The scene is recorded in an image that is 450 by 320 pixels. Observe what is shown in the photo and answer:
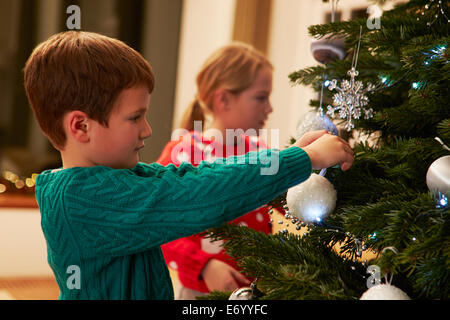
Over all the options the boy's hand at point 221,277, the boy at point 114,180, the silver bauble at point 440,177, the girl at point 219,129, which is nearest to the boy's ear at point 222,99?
the girl at point 219,129

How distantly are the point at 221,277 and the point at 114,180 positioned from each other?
24.4 inches

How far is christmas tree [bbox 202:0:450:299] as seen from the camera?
0.50m

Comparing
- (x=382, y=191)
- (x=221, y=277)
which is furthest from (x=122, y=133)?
(x=221, y=277)

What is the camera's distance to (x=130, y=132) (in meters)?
0.64

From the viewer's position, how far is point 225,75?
1452mm

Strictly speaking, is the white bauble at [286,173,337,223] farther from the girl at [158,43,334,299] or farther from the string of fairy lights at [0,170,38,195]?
the string of fairy lights at [0,170,38,195]

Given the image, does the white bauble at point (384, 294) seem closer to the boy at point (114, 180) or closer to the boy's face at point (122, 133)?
the boy at point (114, 180)

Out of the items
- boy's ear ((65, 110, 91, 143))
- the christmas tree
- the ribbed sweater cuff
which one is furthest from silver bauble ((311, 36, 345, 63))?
boy's ear ((65, 110, 91, 143))

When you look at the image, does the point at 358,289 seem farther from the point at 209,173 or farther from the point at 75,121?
the point at 75,121

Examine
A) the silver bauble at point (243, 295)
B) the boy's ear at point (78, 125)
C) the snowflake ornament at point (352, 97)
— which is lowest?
the silver bauble at point (243, 295)

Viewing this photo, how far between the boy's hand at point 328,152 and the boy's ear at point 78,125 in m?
0.29

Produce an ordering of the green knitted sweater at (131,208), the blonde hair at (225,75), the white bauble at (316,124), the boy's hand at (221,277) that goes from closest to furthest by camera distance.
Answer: the green knitted sweater at (131,208) < the white bauble at (316,124) < the boy's hand at (221,277) < the blonde hair at (225,75)

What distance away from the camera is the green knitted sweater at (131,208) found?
0.58 metres

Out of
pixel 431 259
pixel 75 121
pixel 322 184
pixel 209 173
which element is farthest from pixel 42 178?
pixel 431 259
